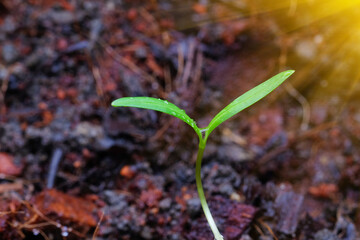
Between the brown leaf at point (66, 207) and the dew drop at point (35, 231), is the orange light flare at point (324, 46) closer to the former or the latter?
the brown leaf at point (66, 207)

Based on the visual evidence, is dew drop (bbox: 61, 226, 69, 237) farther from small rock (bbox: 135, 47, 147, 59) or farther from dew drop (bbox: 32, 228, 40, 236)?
small rock (bbox: 135, 47, 147, 59)

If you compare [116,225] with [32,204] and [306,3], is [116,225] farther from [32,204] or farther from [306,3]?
[306,3]

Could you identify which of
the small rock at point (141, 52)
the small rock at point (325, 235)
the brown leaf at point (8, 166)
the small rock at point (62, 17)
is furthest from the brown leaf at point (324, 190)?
the small rock at point (62, 17)

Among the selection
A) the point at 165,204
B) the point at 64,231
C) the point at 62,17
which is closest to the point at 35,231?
the point at 64,231

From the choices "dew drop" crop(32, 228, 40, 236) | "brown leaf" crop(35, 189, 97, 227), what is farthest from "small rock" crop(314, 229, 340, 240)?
"dew drop" crop(32, 228, 40, 236)

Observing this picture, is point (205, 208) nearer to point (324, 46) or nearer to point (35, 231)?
point (35, 231)

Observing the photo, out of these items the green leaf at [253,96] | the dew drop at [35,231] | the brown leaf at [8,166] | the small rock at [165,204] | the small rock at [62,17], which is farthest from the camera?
the small rock at [62,17]

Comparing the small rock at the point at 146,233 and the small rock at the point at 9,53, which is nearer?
the small rock at the point at 146,233

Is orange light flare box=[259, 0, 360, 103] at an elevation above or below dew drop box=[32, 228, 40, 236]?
above
